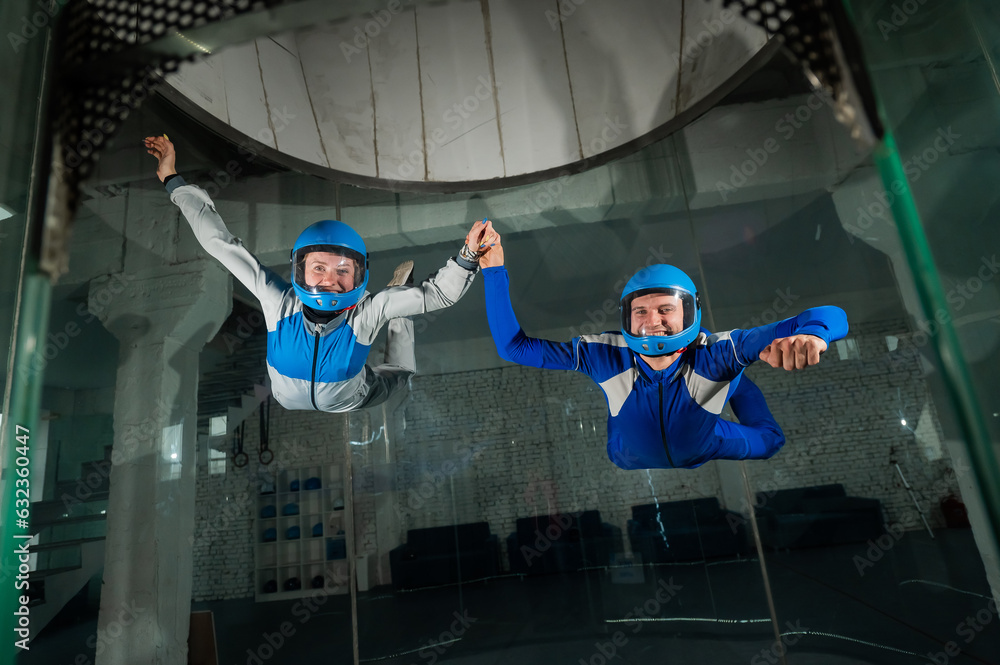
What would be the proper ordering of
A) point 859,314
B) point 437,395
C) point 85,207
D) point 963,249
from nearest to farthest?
1. point 963,249
2. point 85,207
3. point 859,314
4. point 437,395

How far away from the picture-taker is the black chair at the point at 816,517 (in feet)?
11.8

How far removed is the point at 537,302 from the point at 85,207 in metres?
2.91

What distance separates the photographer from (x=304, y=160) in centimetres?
362

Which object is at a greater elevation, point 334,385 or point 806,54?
point 806,54

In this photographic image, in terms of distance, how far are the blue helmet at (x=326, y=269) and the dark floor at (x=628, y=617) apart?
7.69ft

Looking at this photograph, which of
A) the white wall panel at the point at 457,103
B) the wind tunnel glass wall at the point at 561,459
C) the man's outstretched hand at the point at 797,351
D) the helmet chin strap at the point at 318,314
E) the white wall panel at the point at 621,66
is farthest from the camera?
the white wall panel at the point at 457,103

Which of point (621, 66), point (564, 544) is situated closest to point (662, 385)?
point (564, 544)

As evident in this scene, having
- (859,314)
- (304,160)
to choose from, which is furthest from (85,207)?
(859,314)

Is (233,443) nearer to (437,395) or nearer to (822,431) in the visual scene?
(437,395)

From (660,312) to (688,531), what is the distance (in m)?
2.10

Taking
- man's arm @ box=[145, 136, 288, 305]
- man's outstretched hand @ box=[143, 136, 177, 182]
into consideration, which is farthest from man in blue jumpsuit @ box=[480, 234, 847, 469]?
man's outstretched hand @ box=[143, 136, 177, 182]

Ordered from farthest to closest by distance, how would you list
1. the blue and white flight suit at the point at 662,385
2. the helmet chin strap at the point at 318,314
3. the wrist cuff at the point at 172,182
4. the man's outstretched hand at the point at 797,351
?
1. the wrist cuff at the point at 172,182
2. the helmet chin strap at the point at 318,314
3. the blue and white flight suit at the point at 662,385
4. the man's outstretched hand at the point at 797,351

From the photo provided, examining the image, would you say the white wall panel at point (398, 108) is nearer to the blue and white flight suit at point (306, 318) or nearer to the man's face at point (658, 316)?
the blue and white flight suit at point (306, 318)

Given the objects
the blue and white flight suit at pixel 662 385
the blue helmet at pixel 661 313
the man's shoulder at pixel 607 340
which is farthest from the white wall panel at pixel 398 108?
the blue helmet at pixel 661 313
